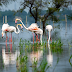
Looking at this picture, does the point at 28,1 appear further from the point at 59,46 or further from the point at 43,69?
the point at 43,69

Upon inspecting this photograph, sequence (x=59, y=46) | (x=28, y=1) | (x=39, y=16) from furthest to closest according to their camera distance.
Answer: (x=39, y=16), (x=28, y=1), (x=59, y=46)

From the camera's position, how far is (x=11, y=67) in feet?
24.9

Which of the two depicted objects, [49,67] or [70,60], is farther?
[70,60]

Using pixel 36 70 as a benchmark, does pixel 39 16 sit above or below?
above

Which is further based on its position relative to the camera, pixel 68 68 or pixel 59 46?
pixel 59 46

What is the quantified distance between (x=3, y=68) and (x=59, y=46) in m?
6.20

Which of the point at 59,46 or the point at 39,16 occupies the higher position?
the point at 39,16

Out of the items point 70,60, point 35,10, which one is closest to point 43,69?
point 70,60

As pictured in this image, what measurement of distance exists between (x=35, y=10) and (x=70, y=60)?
26082 millimetres

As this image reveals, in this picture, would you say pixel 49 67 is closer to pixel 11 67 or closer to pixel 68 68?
pixel 68 68

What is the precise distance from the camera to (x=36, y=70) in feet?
23.3

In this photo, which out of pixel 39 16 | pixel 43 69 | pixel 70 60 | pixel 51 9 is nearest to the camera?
pixel 43 69

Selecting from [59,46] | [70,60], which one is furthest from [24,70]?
[59,46]

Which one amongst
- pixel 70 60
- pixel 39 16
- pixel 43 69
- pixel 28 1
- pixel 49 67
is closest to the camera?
pixel 43 69
